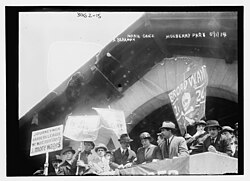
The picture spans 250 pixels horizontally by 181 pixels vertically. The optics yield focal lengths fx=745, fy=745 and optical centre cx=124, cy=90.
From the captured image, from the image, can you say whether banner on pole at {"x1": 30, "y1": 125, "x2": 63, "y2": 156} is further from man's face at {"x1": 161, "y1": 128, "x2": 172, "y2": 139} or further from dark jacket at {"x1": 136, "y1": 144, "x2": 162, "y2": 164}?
man's face at {"x1": 161, "y1": 128, "x2": 172, "y2": 139}

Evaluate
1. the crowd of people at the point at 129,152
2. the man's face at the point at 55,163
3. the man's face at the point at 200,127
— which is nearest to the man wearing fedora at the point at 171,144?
the crowd of people at the point at 129,152

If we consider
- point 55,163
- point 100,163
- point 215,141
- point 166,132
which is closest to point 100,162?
point 100,163

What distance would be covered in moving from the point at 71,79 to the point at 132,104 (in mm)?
484

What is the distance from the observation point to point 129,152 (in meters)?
5.47

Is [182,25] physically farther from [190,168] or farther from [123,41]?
[190,168]

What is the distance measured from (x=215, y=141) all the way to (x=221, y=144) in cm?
5

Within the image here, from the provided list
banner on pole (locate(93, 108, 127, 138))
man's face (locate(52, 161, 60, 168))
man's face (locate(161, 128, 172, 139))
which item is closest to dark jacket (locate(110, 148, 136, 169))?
banner on pole (locate(93, 108, 127, 138))

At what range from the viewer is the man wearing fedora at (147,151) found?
17.9 ft

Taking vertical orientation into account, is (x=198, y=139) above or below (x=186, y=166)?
above

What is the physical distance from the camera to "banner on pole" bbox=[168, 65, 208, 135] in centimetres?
548

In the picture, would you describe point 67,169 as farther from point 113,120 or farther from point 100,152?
point 113,120

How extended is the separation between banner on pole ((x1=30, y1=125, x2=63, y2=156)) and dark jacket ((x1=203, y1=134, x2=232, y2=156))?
1.07 metres

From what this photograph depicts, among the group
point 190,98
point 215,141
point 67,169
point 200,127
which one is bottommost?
point 67,169

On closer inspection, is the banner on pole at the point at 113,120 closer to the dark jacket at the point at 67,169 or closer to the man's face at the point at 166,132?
the man's face at the point at 166,132
